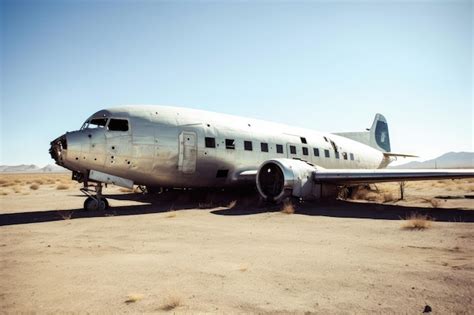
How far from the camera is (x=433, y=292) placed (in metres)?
3.88

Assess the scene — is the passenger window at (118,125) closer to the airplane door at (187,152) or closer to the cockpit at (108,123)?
the cockpit at (108,123)

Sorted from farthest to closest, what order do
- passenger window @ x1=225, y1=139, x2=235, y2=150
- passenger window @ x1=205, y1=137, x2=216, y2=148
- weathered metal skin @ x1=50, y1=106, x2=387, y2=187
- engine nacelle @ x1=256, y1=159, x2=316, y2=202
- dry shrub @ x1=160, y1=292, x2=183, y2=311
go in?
1. passenger window @ x1=225, y1=139, x2=235, y2=150
2. passenger window @ x1=205, y1=137, x2=216, y2=148
3. engine nacelle @ x1=256, y1=159, x2=316, y2=202
4. weathered metal skin @ x1=50, y1=106, x2=387, y2=187
5. dry shrub @ x1=160, y1=292, x2=183, y2=311

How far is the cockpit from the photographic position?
42.3ft

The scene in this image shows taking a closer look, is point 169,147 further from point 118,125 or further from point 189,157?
point 118,125

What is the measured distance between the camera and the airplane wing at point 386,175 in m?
12.5

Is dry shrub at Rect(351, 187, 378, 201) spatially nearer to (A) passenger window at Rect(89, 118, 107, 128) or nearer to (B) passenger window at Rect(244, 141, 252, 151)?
(B) passenger window at Rect(244, 141, 252, 151)

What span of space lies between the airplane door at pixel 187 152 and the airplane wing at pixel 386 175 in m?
5.34

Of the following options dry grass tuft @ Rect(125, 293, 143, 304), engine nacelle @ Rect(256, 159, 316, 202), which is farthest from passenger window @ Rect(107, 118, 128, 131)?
dry grass tuft @ Rect(125, 293, 143, 304)

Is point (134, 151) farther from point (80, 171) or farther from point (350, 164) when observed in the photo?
point (350, 164)

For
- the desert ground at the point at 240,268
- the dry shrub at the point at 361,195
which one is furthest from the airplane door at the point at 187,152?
the dry shrub at the point at 361,195

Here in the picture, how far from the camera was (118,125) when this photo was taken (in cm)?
1310

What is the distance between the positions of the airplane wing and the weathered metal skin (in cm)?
387

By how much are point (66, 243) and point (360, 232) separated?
21.6 feet

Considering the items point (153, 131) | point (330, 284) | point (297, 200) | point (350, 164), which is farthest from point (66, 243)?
point (350, 164)
